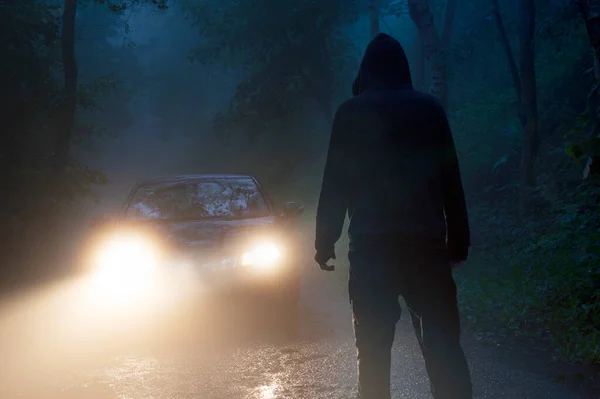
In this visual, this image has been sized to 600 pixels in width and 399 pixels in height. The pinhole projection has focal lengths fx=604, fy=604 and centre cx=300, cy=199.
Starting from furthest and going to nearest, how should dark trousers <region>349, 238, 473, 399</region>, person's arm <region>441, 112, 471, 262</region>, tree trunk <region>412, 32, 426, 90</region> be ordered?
tree trunk <region>412, 32, 426, 90</region>, person's arm <region>441, 112, 471, 262</region>, dark trousers <region>349, 238, 473, 399</region>

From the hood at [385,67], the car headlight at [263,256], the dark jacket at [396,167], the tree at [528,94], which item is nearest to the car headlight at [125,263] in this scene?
the car headlight at [263,256]

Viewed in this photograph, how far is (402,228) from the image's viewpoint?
2.81 m

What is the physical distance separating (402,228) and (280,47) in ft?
71.3

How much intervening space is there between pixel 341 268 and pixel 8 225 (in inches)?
250

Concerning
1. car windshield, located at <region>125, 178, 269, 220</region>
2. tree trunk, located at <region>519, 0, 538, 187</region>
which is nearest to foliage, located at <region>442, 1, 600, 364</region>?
tree trunk, located at <region>519, 0, 538, 187</region>

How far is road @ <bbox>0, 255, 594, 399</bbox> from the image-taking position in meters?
4.66

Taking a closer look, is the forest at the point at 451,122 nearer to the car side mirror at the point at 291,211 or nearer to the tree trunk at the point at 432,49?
the tree trunk at the point at 432,49

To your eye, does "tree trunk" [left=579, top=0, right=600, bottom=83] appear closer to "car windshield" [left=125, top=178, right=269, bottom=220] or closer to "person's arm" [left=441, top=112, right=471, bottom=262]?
"car windshield" [left=125, top=178, right=269, bottom=220]

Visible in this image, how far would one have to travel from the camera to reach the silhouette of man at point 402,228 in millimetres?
2822

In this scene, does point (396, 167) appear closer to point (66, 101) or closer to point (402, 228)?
point (402, 228)

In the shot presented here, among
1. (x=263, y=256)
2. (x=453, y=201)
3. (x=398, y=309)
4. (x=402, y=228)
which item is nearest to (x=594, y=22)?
(x=263, y=256)

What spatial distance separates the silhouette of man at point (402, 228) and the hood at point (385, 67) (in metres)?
0.06

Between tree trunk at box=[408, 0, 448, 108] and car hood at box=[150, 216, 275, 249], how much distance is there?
6.25 metres

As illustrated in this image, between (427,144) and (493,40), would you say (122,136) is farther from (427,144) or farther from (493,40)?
(427,144)
